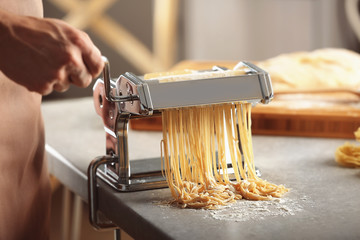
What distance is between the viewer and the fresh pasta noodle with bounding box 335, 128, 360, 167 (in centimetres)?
131

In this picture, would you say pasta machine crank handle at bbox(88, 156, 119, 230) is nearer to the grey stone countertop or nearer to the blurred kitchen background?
the grey stone countertop

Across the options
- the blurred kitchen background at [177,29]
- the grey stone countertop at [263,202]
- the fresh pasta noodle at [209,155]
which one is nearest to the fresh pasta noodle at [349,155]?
the grey stone countertop at [263,202]

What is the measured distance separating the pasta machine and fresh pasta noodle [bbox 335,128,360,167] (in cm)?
30

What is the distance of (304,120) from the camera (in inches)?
64.6

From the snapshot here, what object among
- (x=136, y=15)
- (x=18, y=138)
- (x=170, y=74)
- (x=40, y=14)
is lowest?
(x=136, y=15)

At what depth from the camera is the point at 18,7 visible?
116 cm

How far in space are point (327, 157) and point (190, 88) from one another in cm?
48

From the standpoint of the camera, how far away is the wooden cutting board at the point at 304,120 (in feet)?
5.30

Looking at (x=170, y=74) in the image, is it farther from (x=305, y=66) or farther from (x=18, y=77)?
(x=305, y=66)

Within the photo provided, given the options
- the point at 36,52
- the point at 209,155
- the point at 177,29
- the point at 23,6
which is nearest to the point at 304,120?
the point at 209,155

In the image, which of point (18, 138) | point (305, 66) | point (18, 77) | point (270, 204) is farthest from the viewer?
point (305, 66)

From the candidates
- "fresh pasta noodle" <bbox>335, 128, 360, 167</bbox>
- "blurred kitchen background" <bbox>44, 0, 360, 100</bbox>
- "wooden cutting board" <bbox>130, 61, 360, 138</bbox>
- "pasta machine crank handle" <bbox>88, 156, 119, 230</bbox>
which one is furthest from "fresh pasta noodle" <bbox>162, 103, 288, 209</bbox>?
"blurred kitchen background" <bbox>44, 0, 360, 100</bbox>

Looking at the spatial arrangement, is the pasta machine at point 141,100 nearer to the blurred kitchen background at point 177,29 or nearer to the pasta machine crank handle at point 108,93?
the pasta machine crank handle at point 108,93

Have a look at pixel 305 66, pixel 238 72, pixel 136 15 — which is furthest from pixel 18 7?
pixel 136 15
